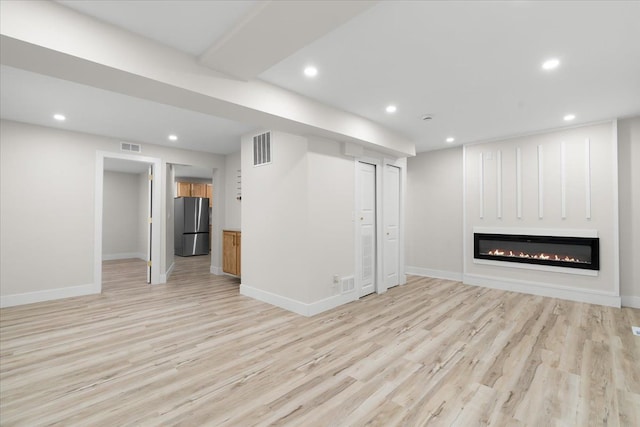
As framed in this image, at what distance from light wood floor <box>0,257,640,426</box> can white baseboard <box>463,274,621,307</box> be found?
0.28m

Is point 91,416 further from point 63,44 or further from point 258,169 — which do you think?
point 258,169

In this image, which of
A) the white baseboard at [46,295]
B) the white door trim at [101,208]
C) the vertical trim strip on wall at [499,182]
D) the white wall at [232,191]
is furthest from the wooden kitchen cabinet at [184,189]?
the vertical trim strip on wall at [499,182]

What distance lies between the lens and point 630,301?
4129 mm

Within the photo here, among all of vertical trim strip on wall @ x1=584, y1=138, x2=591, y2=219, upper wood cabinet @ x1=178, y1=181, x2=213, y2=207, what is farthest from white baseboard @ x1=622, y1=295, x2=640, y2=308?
upper wood cabinet @ x1=178, y1=181, x2=213, y2=207

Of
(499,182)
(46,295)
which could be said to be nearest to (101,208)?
(46,295)

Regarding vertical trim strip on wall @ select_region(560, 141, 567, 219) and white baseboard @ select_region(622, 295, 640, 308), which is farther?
vertical trim strip on wall @ select_region(560, 141, 567, 219)

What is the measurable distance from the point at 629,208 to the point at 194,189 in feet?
34.2

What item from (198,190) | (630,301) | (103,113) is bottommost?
(630,301)

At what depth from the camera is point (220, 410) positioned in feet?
6.34

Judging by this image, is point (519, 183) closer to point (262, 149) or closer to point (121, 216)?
point (262, 149)

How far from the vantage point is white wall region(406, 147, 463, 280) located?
5.84 meters

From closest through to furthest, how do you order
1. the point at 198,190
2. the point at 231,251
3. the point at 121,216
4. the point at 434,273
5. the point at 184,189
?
the point at 231,251 < the point at 434,273 < the point at 121,216 < the point at 184,189 < the point at 198,190

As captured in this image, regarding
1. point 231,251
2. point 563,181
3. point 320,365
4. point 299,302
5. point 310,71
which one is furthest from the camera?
point 231,251

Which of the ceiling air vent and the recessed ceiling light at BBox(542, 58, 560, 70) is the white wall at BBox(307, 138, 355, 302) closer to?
the ceiling air vent
